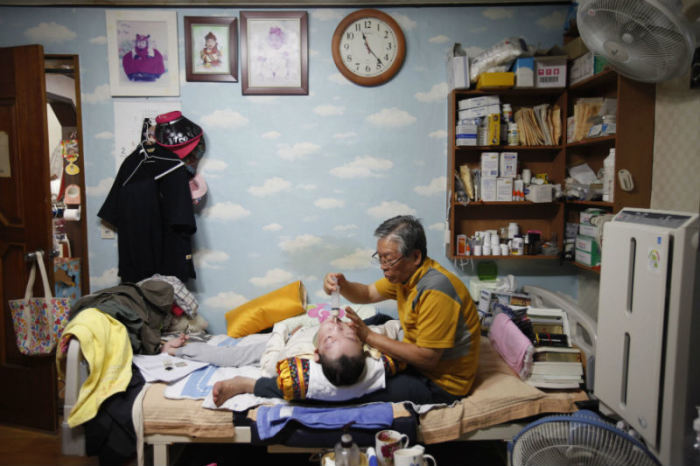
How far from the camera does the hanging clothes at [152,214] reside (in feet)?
9.57

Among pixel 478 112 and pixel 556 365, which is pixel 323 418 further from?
pixel 478 112

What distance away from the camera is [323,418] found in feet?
6.47

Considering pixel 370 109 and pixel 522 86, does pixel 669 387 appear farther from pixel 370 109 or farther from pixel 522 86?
pixel 370 109

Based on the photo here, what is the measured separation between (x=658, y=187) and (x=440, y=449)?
6.49ft

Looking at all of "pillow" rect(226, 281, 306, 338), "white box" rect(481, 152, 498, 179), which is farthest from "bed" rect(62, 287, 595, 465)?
"white box" rect(481, 152, 498, 179)

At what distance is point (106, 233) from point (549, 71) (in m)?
3.28

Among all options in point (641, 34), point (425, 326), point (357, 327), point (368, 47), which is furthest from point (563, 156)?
point (357, 327)

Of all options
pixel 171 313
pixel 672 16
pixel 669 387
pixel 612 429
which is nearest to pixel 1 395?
pixel 171 313

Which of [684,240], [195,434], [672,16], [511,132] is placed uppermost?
[672,16]

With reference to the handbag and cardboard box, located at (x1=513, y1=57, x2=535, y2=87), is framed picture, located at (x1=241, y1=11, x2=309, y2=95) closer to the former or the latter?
cardboard box, located at (x1=513, y1=57, x2=535, y2=87)

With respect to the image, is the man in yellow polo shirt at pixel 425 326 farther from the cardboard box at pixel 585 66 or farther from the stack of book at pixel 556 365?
the cardboard box at pixel 585 66

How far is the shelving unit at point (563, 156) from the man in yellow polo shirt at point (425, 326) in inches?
39.0

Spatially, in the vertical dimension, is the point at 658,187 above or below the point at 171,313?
above

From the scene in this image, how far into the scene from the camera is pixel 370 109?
3078 millimetres
